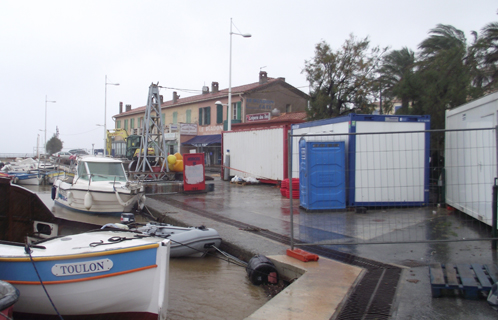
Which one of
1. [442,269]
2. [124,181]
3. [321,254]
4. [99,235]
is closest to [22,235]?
[99,235]

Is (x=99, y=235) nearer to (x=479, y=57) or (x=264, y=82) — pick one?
(x=479, y=57)

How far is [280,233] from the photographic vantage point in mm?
8562

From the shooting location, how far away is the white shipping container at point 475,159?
7.19 metres

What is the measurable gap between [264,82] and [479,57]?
2283 centimetres

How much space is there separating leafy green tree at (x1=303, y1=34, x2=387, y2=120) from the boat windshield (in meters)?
11.0

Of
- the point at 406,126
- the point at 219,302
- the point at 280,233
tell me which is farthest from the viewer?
the point at 406,126

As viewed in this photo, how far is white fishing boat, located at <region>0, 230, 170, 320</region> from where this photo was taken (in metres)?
4.46

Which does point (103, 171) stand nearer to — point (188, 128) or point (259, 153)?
point (259, 153)

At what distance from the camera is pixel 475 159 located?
784cm

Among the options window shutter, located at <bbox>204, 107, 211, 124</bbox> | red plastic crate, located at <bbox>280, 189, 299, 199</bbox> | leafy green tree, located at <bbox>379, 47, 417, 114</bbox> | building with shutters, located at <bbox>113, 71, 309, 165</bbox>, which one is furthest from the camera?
window shutter, located at <bbox>204, 107, 211, 124</bbox>

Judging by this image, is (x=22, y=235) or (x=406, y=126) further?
(x=406, y=126)

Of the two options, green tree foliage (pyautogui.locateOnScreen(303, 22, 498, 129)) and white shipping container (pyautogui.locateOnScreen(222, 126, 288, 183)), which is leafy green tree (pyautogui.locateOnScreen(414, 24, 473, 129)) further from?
white shipping container (pyautogui.locateOnScreen(222, 126, 288, 183))

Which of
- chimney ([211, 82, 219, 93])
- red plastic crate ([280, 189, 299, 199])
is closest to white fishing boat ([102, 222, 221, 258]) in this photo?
red plastic crate ([280, 189, 299, 199])

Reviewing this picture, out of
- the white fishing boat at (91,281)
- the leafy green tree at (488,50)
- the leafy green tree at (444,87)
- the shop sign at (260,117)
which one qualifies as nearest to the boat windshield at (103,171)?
the white fishing boat at (91,281)
